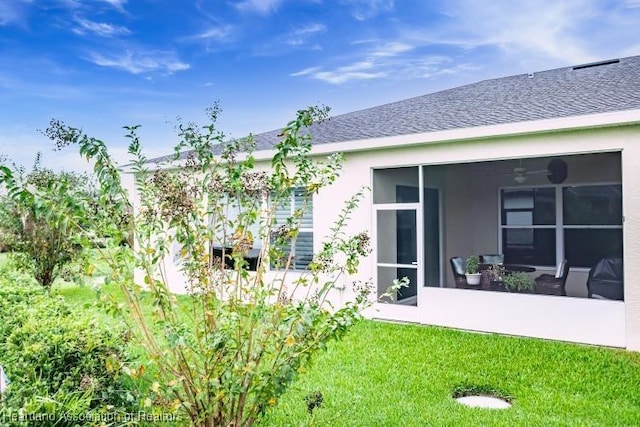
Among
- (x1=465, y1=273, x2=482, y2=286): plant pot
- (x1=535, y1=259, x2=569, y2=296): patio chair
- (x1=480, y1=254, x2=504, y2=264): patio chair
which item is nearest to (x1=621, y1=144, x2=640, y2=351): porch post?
(x1=535, y1=259, x2=569, y2=296): patio chair

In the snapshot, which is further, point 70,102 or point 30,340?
point 70,102

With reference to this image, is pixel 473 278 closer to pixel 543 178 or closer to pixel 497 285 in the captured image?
pixel 497 285

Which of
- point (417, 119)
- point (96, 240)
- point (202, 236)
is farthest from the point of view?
point (417, 119)

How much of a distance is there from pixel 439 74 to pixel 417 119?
5503 mm

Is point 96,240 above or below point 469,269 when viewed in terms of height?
above

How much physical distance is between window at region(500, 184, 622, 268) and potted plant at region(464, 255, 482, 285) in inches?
106

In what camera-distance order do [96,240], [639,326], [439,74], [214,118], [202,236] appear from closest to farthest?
[96,240], [202,236], [214,118], [639,326], [439,74]

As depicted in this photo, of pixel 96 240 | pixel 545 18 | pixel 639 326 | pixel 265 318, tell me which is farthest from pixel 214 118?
pixel 545 18

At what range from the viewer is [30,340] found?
154 inches

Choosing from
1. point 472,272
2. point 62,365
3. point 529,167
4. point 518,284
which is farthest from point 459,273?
point 62,365

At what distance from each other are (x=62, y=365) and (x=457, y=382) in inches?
174

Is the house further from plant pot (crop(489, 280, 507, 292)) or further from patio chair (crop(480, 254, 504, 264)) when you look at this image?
plant pot (crop(489, 280, 507, 292))

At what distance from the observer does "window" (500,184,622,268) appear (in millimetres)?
11477

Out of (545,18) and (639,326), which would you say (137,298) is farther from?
(545,18)
